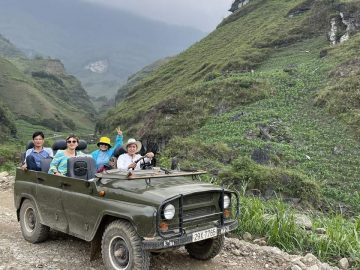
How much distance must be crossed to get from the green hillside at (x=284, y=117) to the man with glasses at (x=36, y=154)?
22.7 ft

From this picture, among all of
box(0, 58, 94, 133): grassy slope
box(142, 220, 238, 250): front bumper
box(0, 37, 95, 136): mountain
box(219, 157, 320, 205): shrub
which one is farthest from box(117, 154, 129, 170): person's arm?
box(0, 58, 94, 133): grassy slope

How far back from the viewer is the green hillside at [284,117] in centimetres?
2179

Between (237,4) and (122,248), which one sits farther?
(237,4)

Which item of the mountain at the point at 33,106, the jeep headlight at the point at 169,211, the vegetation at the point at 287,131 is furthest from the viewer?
the mountain at the point at 33,106

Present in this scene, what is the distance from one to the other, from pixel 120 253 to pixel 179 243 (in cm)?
89

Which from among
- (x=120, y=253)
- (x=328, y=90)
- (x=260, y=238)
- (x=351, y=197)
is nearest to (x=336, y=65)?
(x=328, y=90)

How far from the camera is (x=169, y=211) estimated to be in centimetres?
568

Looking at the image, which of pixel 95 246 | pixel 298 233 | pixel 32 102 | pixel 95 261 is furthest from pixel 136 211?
pixel 32 102

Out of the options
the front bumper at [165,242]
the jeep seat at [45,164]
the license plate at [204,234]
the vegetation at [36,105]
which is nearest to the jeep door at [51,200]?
the jeep seat at [45,164]

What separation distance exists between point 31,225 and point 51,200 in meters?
1.11

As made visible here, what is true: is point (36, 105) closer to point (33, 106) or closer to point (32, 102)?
point (33, 106)

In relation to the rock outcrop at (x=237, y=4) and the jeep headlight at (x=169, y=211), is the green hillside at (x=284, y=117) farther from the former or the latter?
the rock outcrop at (x=237, y=4)

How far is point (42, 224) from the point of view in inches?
298

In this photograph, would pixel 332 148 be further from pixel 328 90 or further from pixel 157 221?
pixel 157 221
